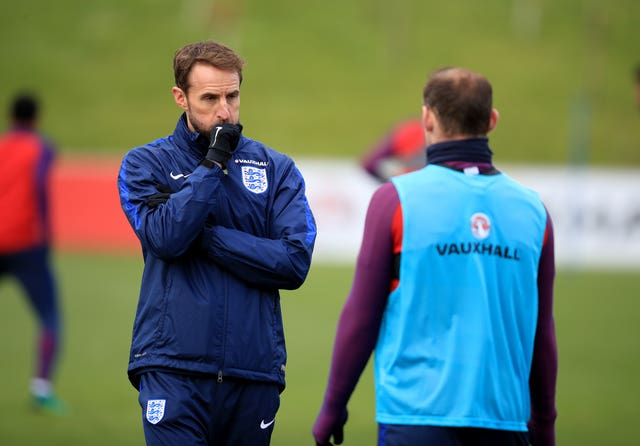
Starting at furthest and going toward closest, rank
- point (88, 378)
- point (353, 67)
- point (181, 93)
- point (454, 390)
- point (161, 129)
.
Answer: point (353, 67) → point (161, 129) → point (88, 378) → point (181, 93) → point (454, 390)

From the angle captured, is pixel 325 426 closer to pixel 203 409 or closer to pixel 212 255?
pixel 203 409

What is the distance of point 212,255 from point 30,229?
16.1 ft

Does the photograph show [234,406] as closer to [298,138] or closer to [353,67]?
[298,138]

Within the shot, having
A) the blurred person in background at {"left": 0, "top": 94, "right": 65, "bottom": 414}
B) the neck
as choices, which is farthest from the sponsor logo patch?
the blurred person in background at {"left": 0, "top": 94, "right": 65, "bottom": 414}

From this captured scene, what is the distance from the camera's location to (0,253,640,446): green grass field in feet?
23.4

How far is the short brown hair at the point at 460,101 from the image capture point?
3.26m

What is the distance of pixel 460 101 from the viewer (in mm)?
3264

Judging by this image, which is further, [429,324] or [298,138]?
[298,138]

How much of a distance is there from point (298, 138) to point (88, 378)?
63.5 feet

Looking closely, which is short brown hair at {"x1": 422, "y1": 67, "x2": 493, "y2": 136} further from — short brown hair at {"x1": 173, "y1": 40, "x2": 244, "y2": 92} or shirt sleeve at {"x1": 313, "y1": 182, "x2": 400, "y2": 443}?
short brown hair at {"x1": 173, "y1": 40, "x2": 244, "y2": 92}

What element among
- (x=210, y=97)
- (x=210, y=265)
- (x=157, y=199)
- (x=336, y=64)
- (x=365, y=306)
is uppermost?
(x=336, y=64)

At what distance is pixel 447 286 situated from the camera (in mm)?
3205

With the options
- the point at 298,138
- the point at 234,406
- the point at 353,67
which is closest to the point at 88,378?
the point at 234,406

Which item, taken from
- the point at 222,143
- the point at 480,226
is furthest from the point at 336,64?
the point at 480,226
